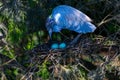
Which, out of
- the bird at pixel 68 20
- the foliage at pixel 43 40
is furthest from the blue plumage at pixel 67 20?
the foliage at pixel 43 40

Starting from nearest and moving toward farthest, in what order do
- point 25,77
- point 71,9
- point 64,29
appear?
point 25,77 → point 71,9 → point 64,29

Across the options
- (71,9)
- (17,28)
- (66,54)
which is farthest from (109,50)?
(17,28)

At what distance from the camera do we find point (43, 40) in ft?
11.7

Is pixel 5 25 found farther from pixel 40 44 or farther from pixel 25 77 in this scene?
pixel 25 77

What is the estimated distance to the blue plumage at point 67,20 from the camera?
330 centimetres

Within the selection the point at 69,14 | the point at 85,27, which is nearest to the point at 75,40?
Answer: the point at 85,27

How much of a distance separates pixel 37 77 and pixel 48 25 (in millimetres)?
755

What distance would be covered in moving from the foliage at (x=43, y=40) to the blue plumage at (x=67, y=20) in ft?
0.50

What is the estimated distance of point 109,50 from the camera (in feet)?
9.97

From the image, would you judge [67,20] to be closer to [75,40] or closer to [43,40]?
[75,40]

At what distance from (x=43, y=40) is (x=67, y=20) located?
39 cm

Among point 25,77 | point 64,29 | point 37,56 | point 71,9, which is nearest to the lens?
point 25,77

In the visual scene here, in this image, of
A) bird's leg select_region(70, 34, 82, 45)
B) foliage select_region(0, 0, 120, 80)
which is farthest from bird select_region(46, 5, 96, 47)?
foliage select_region(0, 0, 120, 80)

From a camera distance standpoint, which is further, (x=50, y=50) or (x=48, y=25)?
(x=48, y=25)
